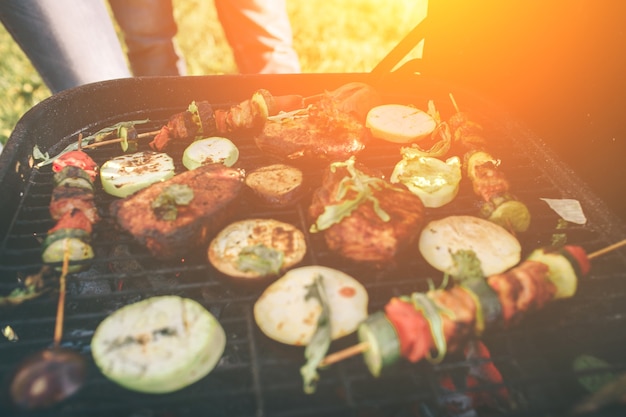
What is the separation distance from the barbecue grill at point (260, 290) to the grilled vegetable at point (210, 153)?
140 mm

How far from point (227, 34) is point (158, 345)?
5.20 m

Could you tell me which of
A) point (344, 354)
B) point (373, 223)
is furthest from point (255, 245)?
point (344, 354)

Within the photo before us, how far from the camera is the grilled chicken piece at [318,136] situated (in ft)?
11.0

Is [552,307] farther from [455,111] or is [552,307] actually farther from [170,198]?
[170,198]

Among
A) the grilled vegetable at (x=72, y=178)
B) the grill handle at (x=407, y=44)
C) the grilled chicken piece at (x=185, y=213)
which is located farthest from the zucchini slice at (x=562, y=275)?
the grilled vegetable at (x=72, y=178)

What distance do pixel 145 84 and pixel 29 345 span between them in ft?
7.33

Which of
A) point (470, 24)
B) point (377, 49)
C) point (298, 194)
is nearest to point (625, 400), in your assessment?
point (298, 194)

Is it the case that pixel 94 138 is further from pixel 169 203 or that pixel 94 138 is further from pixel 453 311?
pixel 453 311

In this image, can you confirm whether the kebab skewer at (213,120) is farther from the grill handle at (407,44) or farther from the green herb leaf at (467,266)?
the green herb leaf at (467,266)

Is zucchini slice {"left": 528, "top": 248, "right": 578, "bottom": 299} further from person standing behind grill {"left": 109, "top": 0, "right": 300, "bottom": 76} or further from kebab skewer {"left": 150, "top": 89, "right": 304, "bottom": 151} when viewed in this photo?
person standing behind grill {"left": 109, "top": 0, "right": 300, "bottom": 76}

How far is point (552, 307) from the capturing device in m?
2.58

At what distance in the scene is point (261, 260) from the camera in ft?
8.37

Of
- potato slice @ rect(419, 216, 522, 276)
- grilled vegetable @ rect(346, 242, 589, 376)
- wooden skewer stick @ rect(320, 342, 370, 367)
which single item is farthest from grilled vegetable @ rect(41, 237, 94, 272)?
potato slice @ rect(419, 216, 522, 276)

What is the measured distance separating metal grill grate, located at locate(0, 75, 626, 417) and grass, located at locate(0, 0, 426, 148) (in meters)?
4.67
